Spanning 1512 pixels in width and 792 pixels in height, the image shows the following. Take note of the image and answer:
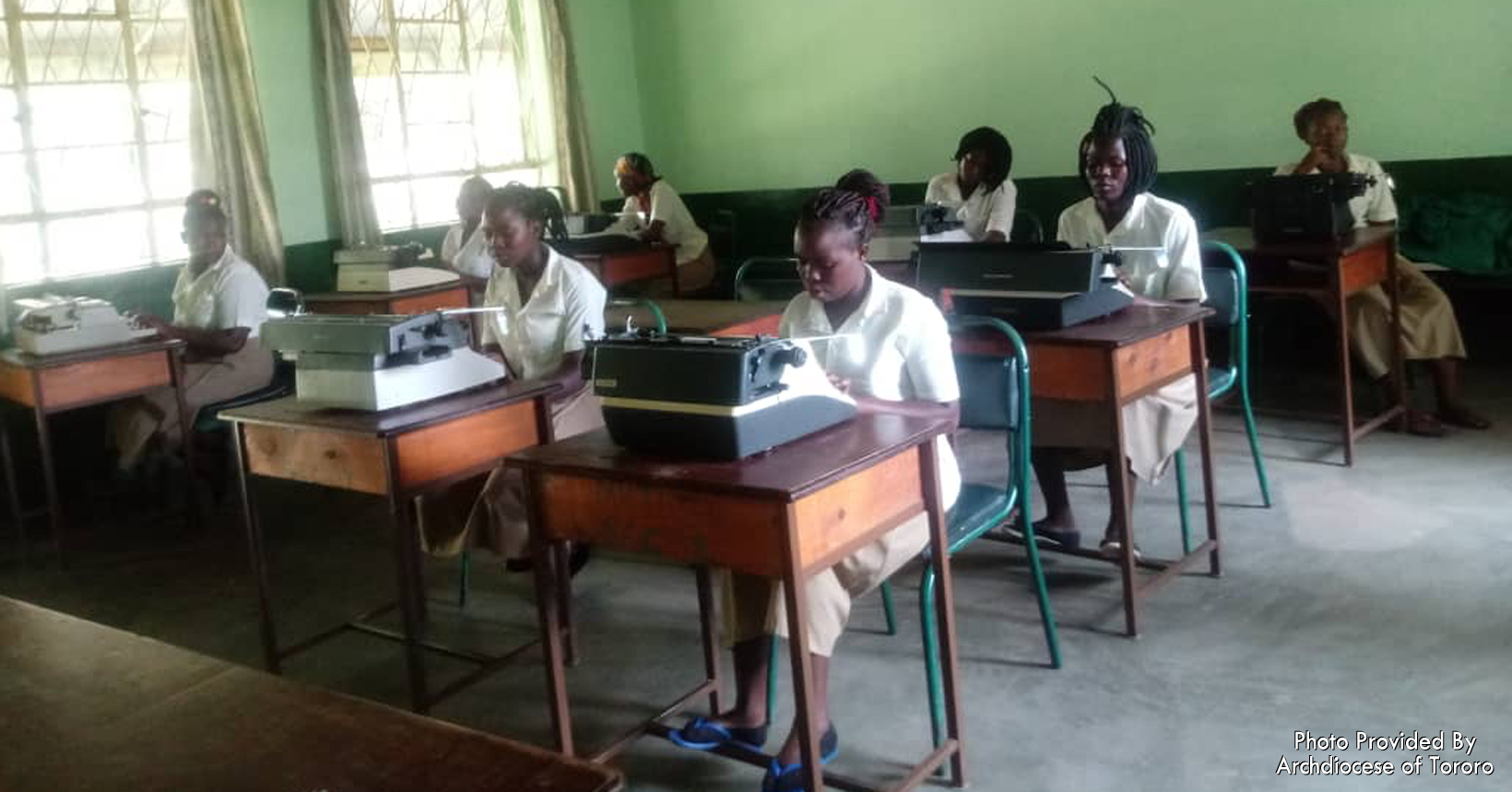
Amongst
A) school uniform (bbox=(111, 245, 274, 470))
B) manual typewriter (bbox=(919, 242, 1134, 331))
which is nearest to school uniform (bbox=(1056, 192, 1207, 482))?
manual typewriter (bbox=(919, 242, 1134, 331))

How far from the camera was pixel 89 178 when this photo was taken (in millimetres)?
5305

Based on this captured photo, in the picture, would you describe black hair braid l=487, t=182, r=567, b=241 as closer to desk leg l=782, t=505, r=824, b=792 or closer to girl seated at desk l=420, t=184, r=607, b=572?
girl seated at desk l=420, t=184, r=607, b=572

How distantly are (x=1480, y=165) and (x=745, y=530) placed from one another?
14.6ft

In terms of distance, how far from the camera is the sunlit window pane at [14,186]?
16.5 feet

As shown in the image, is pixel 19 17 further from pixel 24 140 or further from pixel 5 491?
pixel 5 491

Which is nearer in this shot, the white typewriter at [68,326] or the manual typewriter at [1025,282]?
the manual typewriter at [1025,282]

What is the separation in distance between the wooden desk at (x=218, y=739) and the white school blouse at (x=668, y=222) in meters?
5.20

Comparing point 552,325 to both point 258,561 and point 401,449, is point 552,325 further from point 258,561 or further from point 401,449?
point 258,561

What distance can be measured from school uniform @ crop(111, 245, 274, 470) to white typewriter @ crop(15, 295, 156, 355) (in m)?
0.37

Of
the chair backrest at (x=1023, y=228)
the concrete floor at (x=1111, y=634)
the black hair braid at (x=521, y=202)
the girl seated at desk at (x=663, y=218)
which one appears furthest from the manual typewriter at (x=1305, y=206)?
the girl seated at desk at (x=663, y=218)

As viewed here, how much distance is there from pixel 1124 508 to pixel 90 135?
4.49 m

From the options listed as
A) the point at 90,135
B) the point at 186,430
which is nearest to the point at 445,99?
the point at 90,135

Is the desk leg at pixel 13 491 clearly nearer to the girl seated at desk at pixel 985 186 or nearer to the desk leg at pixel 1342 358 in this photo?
the girl seated at desk at pixel 985 186

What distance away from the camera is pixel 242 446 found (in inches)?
115
